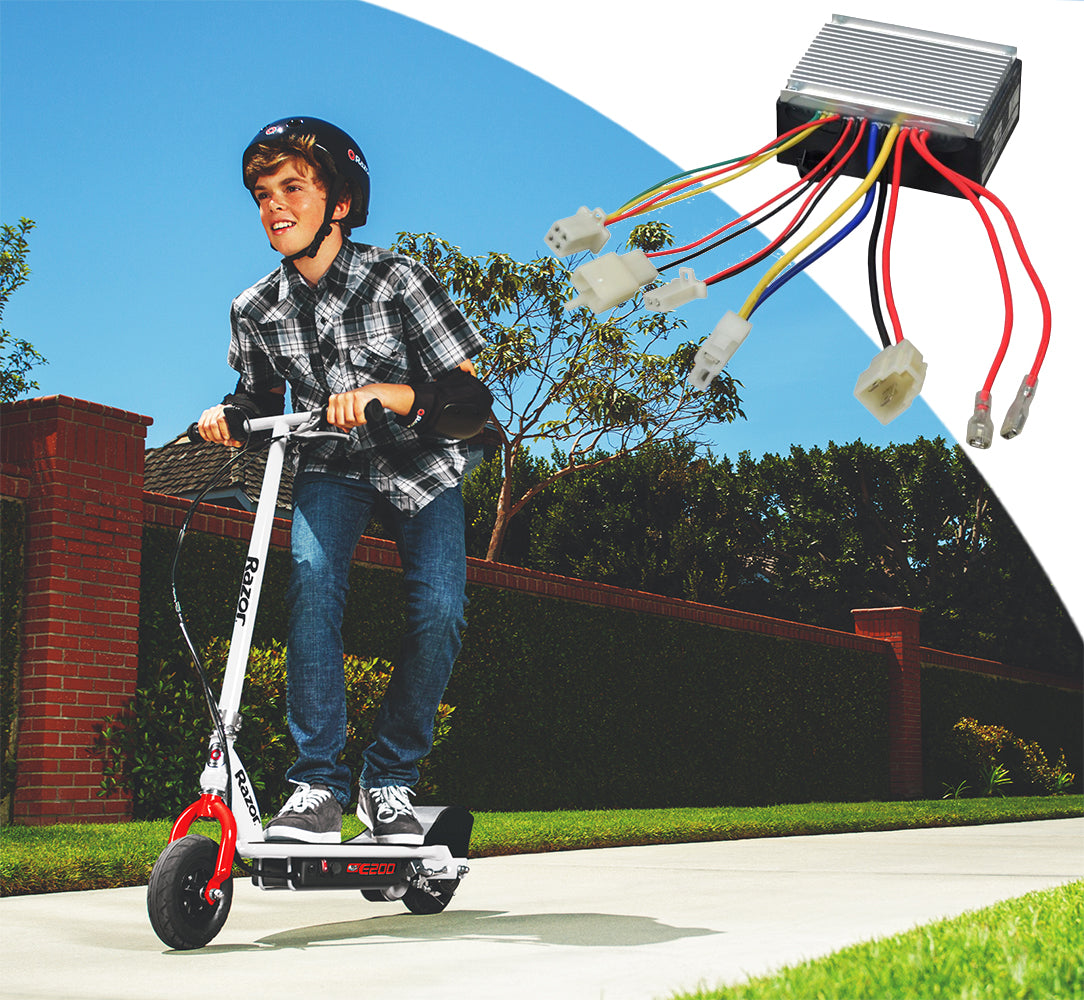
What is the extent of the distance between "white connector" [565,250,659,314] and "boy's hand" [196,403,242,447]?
1197mm

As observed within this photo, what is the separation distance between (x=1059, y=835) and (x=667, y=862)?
11.0 feet

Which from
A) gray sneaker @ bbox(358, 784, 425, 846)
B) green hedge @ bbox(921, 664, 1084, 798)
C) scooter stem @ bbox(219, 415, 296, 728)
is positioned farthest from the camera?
green hedge @ bbox(921, 664, 1084, 798)

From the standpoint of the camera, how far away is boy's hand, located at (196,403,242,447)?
9.48 feet

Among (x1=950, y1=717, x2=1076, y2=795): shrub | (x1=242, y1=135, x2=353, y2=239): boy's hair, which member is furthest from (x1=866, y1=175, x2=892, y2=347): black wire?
(x1=950, y1=717, x2=1076, y2=795): shrub

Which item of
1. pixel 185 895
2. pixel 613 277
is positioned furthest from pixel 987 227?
pixel 185 895

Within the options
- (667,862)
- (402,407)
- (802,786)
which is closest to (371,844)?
(402,407)

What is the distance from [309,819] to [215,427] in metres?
0.92

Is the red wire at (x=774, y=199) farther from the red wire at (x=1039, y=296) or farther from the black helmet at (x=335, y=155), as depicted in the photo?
the black helmet at (x=335, y=155)

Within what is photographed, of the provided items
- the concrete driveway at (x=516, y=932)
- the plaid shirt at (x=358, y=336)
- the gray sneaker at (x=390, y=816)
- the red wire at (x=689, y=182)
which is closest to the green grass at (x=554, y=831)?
the concrete driveway at (x=516, y=932)

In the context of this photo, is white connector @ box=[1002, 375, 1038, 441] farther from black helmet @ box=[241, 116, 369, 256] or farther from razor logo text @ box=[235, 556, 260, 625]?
black helmet @ box=[241, 116, 369, 256]

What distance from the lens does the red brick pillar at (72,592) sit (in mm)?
5402

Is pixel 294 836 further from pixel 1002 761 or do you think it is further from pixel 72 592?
pixel 1002 761

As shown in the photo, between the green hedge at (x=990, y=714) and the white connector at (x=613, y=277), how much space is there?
11982 mm

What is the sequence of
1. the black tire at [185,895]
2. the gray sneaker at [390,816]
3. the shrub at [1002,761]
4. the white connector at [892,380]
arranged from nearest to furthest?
the white connector at [892,380]
the black tire at [185,895]
the gray sneaker at [390,816]
the shrub at [1002,761]
